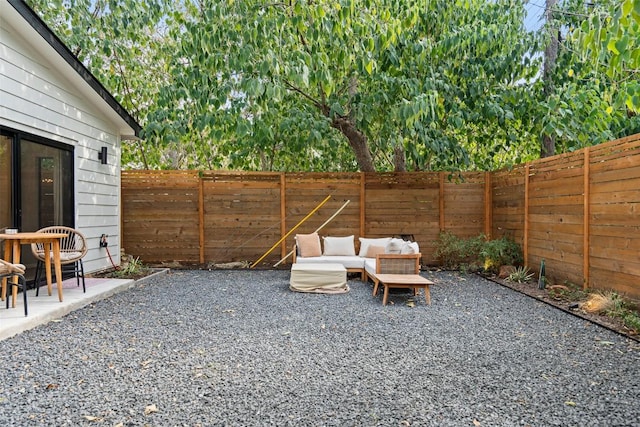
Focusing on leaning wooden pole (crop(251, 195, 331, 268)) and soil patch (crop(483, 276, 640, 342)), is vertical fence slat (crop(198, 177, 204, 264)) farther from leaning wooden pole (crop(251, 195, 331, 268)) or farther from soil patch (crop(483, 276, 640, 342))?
soil patch (crop(483, 276, 640, 342))

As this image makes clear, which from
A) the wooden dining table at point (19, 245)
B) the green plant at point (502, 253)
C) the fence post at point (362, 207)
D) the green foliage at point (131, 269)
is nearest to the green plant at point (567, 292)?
the green plant at point (502, 253)

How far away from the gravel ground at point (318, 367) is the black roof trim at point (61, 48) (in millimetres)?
3045

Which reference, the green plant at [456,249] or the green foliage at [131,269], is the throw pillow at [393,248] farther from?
the green foliage at [131,269]

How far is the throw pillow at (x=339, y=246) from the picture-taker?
7.17 meters

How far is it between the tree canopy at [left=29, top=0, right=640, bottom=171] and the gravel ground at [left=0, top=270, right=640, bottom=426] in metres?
2.18

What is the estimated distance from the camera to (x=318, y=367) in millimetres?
2934

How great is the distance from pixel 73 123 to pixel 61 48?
3.55ft

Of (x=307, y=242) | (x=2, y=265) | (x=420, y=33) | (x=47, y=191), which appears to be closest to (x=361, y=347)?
(x=2, y=265)

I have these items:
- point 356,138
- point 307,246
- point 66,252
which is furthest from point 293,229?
point 66,252

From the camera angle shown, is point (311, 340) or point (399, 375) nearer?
point (399, 375)

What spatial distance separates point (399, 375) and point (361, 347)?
0.62 metres

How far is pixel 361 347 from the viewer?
3389mm

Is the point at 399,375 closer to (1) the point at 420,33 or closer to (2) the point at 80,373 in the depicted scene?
(2) the point at 80,373

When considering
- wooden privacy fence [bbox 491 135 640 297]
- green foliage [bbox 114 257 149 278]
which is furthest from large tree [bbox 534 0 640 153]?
green foliage [bbox 114 257 149 278]
